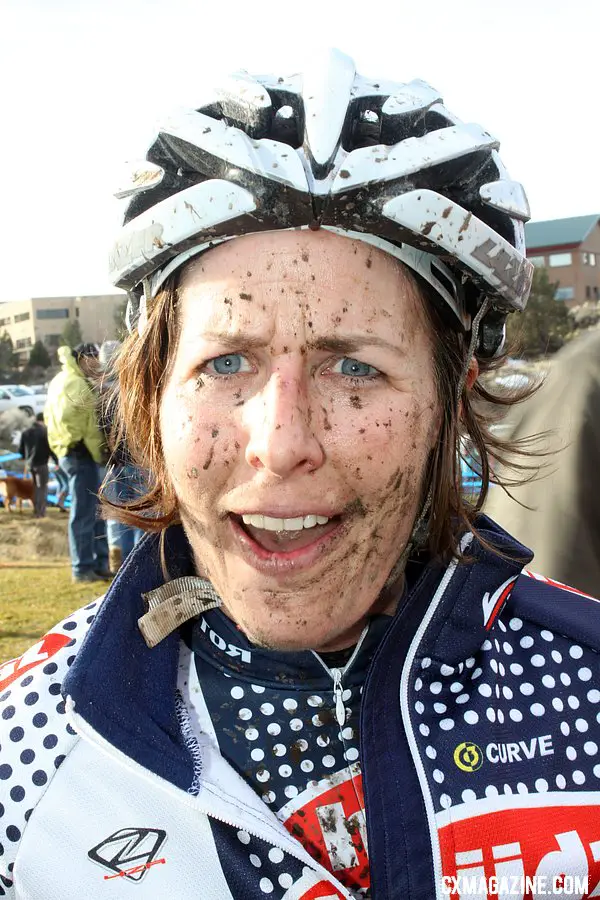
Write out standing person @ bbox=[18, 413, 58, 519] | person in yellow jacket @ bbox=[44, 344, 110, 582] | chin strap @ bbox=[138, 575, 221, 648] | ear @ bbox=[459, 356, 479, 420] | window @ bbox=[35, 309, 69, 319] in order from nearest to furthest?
chin strap @ bbox=[138, 575, 221, 648] < ear @ bbox=[459, 356, 479, 420] < person in yellow jacket @ bbox=[44, 344, 110, 582] < standing person @ bbox=[18, 413, 58, 519] < window @ bbox=[35, 309, 69, 319]

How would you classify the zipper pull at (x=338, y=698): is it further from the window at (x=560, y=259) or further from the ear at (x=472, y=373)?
the window at (x=560, y=259)

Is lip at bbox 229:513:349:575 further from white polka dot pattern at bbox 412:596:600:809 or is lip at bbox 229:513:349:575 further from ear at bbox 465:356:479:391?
ear at bbox 465:356:479:391

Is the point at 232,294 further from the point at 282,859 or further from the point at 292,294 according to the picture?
the point at 282,859

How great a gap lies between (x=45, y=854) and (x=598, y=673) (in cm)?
133

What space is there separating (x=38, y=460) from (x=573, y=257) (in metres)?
48.4

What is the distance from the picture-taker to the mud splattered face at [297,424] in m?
1.61

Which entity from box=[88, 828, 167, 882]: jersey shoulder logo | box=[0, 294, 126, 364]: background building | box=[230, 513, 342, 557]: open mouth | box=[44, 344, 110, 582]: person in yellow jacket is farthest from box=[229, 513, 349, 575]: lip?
box=[0, 294, 126, 364]: background building

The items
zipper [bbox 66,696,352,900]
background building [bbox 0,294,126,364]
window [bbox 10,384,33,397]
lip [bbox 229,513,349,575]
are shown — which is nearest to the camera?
zipper [bbox 66,696,352,900]

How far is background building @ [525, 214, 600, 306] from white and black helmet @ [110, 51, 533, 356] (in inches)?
2112

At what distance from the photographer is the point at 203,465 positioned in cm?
166

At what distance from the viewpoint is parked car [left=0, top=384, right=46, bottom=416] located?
19797 mm

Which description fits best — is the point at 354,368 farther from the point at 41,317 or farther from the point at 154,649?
the point at 41,317

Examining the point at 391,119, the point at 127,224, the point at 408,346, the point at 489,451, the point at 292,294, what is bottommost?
the point at 489,451

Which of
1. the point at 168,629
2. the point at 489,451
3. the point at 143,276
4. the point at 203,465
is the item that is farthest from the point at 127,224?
the point at 489,451
